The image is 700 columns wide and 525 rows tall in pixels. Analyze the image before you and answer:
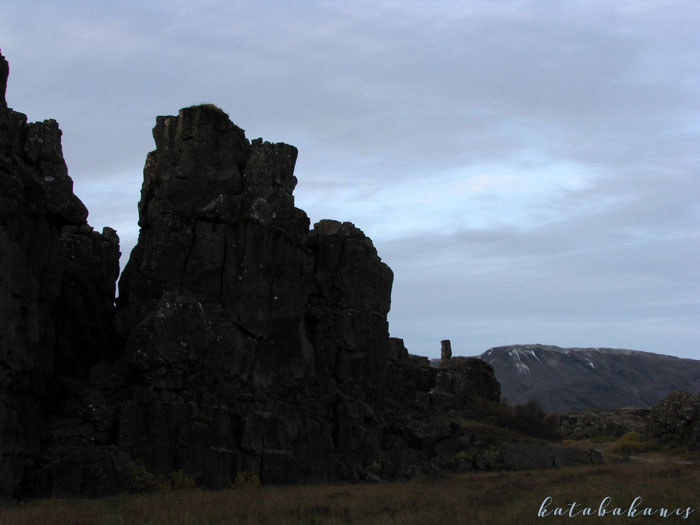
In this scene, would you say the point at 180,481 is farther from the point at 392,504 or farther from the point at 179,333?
the point at 392,504

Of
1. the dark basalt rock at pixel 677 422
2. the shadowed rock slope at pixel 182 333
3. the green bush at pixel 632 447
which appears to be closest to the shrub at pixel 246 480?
the shadowed rock slope at pixel 182 333

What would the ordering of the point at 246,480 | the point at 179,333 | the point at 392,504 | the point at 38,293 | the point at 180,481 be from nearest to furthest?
the point at 392,504 < the point at 180,481 < the point at 38,293 < the point at 179,333 < the point at 246,480

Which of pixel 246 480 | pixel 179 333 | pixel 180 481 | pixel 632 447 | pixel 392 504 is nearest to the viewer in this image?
pixel 392 504

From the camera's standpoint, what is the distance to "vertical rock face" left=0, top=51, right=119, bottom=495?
1125 inches

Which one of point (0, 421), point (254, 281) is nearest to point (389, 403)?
point (254, 281)

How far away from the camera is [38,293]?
31344 mm

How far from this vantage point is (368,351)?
146ft

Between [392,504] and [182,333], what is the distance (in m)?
11.8

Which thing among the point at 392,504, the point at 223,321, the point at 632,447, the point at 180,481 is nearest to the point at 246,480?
the point at 180,481

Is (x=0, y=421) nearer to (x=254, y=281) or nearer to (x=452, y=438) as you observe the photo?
(x=254, y=281)

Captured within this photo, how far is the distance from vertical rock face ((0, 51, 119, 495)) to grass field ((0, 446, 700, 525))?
4.21m

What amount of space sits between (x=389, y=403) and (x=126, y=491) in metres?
21.9

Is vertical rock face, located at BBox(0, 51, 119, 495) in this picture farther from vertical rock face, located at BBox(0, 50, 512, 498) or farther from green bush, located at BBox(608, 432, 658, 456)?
Result: green bush, located at BBox(608, 432, 658, 456)

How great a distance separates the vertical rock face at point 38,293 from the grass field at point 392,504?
421 centimetres
